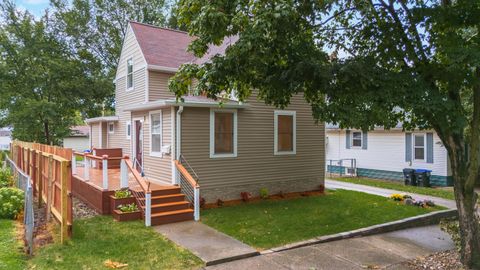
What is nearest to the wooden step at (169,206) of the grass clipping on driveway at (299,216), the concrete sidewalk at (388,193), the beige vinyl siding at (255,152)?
the grass clipping on driveway at (299,216)

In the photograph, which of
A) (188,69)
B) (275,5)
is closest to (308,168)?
(188,69)

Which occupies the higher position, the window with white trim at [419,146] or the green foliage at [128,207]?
the window with white trim at [419,146]

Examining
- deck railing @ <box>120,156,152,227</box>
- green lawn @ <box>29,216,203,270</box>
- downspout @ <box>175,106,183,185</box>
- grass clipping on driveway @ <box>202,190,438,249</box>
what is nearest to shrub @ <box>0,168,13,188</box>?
deck railing @ <box>120,156,152,227</box>

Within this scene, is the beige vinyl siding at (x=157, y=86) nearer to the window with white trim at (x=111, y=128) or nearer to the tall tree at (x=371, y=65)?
the window with white trim at (x=111, y=128)

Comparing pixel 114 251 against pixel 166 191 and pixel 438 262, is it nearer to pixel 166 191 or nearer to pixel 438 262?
pixel 166 191

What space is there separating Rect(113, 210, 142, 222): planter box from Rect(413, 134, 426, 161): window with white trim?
45.7 feet

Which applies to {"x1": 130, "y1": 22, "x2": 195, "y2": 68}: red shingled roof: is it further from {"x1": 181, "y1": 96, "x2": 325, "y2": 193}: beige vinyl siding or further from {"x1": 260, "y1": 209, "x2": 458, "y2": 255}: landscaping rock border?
{"x1": 260, "y1": 209, "x2": 458, "y2": 255}: landscaping rock border

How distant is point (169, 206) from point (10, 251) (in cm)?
365

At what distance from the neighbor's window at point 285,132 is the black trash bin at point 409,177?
7.38 m

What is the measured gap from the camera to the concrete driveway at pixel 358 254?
5996 mm

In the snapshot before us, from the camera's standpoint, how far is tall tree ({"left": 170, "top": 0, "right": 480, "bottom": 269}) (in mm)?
5273

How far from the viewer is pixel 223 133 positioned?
11.0m

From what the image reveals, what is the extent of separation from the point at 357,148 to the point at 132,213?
14.7 m

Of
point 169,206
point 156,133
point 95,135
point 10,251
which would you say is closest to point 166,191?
point 169,206
